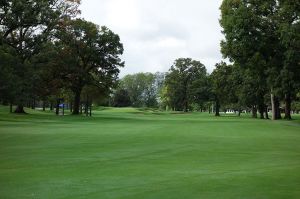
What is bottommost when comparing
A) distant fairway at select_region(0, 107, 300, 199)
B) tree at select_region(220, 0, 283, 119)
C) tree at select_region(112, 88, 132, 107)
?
distant fairway at select_region(0, 107, 300, 199)

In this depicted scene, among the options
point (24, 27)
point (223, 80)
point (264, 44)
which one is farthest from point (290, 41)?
point (223, 80)

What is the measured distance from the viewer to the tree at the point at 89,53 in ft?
219

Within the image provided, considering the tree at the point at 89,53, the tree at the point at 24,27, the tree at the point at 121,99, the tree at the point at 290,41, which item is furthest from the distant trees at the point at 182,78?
the tree at the point at 290,41

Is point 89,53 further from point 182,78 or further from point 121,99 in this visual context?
point 121,99

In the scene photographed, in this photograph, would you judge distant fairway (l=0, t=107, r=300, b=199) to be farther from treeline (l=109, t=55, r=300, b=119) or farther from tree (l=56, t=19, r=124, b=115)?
tree (l=56, t=19, r=124, b=115)

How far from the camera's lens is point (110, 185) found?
10039 millimetres

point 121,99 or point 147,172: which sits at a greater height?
point 121,99

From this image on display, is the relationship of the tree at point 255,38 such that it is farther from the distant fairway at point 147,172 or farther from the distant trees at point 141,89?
Result: the distant trees at point 141,89

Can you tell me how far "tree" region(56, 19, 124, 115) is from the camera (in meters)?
66.7

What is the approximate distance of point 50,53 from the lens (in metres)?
56.3

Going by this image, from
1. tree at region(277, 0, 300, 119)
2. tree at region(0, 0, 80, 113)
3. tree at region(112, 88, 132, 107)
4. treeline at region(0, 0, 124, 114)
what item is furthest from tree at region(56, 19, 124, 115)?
tree at region(112, 88, 132, 107)

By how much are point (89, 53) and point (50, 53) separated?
13.1 metres

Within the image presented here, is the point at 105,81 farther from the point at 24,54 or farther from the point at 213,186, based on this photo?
the point at 213,186

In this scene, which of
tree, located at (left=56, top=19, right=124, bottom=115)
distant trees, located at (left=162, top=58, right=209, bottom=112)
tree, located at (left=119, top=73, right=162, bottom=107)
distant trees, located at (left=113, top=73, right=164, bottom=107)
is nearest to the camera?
tree, located at (left=56, top=19, right=124, bottom=115)
